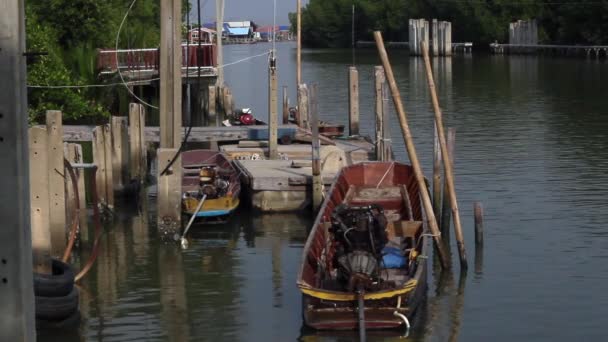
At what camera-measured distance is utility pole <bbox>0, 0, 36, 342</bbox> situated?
13.2ft

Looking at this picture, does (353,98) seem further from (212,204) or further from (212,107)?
(212,107)

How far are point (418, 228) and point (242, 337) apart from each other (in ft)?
11.8

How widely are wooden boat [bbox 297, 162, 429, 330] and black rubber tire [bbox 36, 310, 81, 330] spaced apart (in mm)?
2674

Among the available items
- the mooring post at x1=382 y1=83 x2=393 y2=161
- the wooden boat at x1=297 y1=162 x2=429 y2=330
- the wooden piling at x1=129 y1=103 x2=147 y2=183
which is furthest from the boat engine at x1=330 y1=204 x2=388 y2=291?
the wooden piling at x1=129 y1=103 x2=147 y2=183

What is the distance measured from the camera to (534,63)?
81.6 metres

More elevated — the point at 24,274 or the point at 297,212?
the point at 24,274

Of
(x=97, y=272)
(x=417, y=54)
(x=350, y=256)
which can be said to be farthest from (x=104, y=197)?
(x=417, y=54)

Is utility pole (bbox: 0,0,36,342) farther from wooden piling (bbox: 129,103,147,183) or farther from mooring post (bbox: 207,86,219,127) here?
mooring post (bbox: 207,86,219,127)

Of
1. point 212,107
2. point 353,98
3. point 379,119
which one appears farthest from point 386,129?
point 212,107

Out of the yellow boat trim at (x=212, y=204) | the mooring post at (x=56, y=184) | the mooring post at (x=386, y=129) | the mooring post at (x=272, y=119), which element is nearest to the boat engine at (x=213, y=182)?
the yellow boat trim at (x=212, y=204)

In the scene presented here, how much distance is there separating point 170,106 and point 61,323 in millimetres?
5878

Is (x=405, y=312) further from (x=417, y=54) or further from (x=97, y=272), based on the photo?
(x=417, y=54)

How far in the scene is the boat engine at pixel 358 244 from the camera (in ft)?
40.5

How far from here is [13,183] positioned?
4.07 meters
